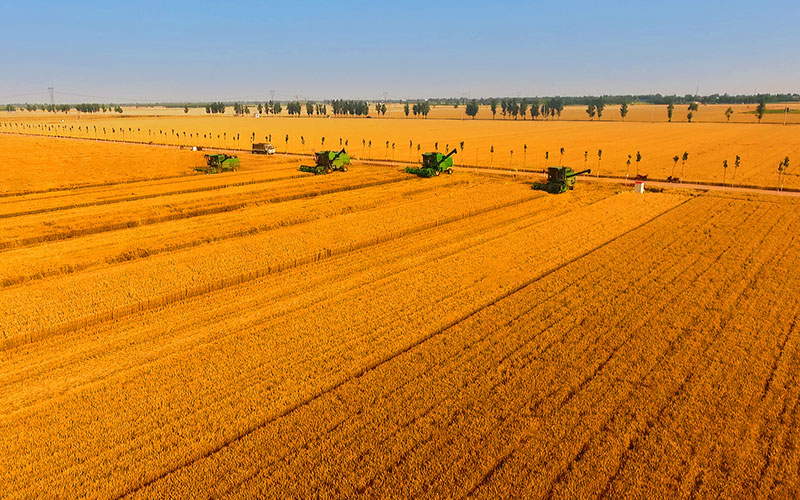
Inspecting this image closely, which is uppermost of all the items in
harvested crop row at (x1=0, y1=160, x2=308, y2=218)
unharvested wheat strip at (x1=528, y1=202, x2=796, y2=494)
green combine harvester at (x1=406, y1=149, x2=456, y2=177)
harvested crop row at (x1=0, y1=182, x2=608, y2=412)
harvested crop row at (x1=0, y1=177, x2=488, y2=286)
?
green combine harvester at (x1=406, y1=149, x2=456, y2=177)

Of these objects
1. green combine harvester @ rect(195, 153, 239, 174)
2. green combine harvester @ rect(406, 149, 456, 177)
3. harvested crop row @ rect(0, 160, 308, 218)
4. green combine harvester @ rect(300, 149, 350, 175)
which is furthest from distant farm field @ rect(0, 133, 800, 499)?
green combine harvester @ rect(195, 153, 239, 174)

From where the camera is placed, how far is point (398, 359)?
49.2 feet

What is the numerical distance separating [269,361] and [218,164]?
44.7 m

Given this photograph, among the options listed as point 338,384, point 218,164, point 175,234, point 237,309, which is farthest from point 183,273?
point 218,164

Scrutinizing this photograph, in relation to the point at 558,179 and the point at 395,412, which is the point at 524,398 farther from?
the point at 558,179

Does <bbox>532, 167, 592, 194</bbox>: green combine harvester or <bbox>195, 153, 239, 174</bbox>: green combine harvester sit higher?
<bbox>195, 153, 239, 174</bbox>: green combine harvester

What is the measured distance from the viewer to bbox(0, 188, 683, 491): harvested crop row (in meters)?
11.3

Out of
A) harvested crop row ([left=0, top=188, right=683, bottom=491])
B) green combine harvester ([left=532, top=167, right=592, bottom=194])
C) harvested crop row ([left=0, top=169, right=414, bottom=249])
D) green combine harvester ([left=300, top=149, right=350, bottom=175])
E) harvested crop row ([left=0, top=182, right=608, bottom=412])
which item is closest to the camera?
harvested crop row ([left=0, top=188, right=683, bottom=491])

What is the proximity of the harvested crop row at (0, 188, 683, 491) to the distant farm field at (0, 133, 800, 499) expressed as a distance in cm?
8

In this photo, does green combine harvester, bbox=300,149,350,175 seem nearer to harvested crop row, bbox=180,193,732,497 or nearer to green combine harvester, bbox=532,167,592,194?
green combine harvester, bbox=532,167,592,194

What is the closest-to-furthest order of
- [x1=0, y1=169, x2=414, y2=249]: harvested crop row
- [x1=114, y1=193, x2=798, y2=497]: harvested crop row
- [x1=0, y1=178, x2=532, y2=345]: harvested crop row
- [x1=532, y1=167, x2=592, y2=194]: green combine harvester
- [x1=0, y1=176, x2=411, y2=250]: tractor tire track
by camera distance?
1. [x1=114, y1=193, x2=798, y2=497]: harvested crop row
2. [x1=0, y1=178, x2=532, y2=345]: harvested crop row
3. [x1=0, y1=176, x2=411, y2=250]: tractor tire track
4. [x1=0, y1=169, x2=414, y2=249]: harvested crop row
5. [x1=532, y1=167, x2=592, y2=194]: green combine harvester

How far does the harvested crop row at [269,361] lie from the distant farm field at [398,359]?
0.08 meters

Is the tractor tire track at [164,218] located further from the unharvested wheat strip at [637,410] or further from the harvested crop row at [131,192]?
the unharvested wheat strip at [637,410]

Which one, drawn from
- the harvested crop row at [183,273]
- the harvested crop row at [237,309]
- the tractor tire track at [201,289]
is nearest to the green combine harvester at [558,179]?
the harvested crop row at [183,273]
